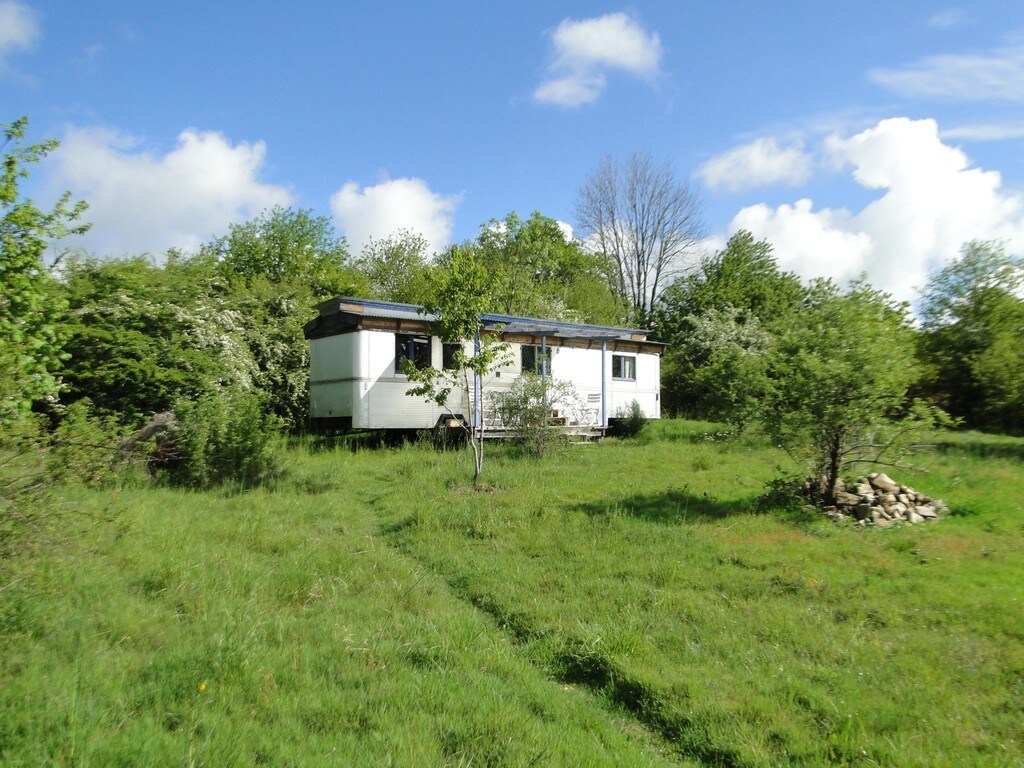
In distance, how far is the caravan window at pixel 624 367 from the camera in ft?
68.5

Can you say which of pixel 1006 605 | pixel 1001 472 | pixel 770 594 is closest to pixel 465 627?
pixel 770 594

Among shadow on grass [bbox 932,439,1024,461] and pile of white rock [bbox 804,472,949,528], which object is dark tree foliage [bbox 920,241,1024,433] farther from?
pile of white rock [bbox 804,472,949,528]

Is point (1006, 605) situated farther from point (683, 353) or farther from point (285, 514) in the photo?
point (683, 353)

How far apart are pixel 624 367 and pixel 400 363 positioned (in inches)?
372

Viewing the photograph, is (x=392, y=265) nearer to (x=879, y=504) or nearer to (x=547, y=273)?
(x=547, y=273)

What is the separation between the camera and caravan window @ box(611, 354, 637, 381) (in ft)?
68.5

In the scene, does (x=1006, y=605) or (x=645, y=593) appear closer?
(x=1006, y=605)

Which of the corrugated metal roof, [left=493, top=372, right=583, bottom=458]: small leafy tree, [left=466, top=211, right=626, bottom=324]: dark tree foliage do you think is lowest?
[left=493, top=372, right=583, bottom=458]: small leafy tree

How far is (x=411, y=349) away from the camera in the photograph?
1552 cm

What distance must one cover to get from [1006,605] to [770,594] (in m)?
1.79

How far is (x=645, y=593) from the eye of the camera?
19.6 feet

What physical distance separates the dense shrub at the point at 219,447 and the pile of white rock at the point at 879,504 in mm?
8756

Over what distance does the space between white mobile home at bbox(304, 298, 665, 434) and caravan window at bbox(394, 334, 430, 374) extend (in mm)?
24

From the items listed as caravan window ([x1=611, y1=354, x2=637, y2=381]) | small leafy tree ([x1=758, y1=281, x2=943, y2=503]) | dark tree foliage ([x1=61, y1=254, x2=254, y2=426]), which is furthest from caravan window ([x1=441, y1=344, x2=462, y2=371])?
small leafy tree ([x1=758, y1=281, x2=943, y2=503])
